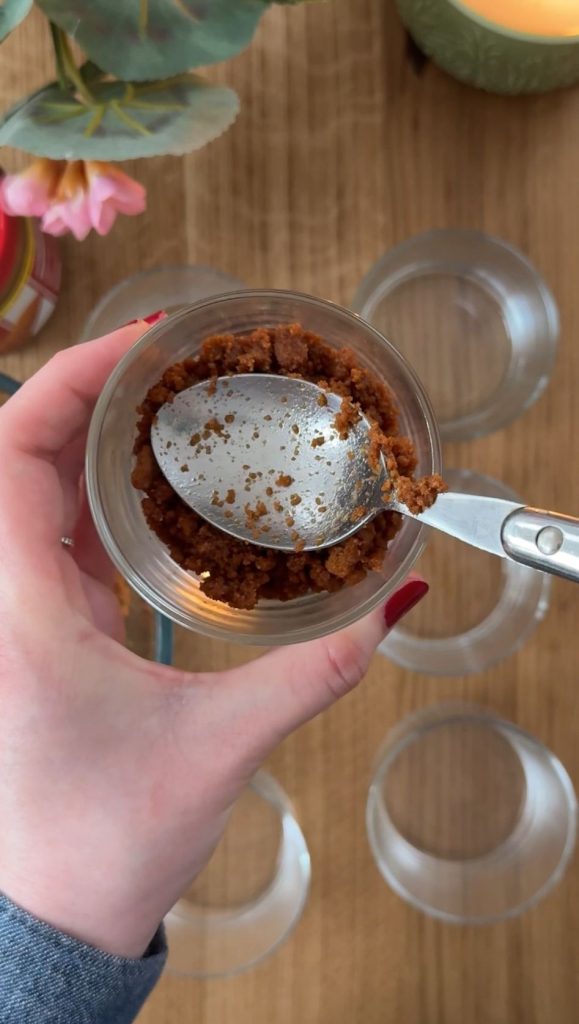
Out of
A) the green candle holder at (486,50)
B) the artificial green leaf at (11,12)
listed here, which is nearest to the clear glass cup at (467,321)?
the green candle holder at (486,50)

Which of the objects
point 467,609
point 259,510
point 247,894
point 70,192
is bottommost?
point 247,894

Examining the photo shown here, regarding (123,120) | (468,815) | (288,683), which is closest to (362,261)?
(123,120)

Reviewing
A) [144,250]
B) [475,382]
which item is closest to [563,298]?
[475,382]

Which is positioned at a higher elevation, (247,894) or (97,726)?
(97,726)

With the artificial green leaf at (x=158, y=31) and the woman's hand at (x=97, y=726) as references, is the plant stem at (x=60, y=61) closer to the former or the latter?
the artificial green leaf at (x=158, y=31)

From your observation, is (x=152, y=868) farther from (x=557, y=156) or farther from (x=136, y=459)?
(x=557, y=156)

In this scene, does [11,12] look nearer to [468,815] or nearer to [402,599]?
[402,599]

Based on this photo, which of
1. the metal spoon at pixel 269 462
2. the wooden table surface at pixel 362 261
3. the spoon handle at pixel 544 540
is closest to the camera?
the spoon handle at pixel 544 540
